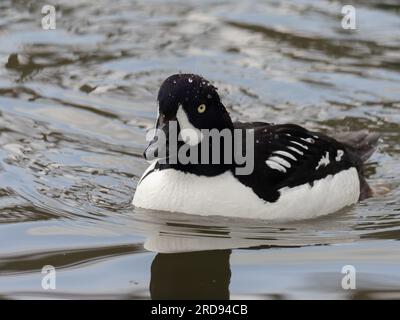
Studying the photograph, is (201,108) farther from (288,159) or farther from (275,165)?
(288,159)

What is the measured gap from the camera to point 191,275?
8773 millimetres

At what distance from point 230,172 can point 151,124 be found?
345 cm

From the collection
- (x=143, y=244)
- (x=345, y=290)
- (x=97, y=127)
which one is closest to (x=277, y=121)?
(x=97, y=127)

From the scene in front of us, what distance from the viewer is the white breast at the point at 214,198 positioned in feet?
31.9

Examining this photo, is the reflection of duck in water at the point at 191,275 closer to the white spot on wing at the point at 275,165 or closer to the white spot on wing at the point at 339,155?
the white spot on wing at the point at 275,165

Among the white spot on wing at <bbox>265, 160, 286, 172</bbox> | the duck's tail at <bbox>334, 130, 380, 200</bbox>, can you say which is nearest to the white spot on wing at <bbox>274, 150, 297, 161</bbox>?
the white spot on wing at <bbox>265, 160, 286, 172</bbox>

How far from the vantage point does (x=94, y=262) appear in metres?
9.07

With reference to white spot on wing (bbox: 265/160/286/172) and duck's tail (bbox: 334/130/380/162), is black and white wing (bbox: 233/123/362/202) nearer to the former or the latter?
white spot on wing (bbox: 265/160/286/172)

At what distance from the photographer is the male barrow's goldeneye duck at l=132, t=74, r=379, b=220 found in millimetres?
9266

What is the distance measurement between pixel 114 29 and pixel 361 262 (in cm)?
814

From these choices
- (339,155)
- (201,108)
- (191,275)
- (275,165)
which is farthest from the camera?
(339,155)

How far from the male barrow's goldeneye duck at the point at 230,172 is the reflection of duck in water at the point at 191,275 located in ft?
2.12

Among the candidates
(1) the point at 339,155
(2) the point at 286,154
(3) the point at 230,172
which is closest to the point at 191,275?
(3) the point at 230,172

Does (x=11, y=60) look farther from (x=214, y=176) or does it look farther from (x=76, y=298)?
(x=76, y=298)
